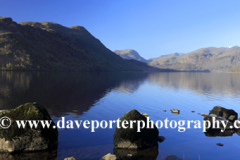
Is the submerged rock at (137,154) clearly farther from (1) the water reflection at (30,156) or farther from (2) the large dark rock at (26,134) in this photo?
(2) the large dark rock at (26,134)

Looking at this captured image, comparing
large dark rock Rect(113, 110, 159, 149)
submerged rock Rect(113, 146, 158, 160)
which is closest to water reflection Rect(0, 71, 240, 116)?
large dark rock Rect(113, 110, 159, 149)

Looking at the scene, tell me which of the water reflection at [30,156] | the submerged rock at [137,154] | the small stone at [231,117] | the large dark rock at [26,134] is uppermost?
the large dark rock at [26,134]

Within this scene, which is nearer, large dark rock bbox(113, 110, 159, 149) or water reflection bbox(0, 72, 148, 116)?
large dark rock bbox(113, 110, 159, 149)

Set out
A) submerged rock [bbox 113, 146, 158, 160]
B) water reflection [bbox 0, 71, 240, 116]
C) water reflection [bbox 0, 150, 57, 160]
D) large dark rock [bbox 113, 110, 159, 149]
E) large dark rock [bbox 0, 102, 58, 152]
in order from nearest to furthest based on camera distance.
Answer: water reflection [bbox 0, 150, 57, 160], submerged rock [bbox 113, 146, 158, 160], large dark rock [bbox 0, 102, 58, 152], large dark rock [bbox 113, 110, 159, 149], water reflection [bbox 0, 71, 240, 116]

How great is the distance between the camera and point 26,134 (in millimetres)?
13195

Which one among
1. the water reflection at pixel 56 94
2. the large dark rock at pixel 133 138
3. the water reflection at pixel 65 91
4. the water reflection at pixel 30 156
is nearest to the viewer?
the water reflection at pixel 30 156

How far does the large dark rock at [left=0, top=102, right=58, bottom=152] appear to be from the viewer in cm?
1298

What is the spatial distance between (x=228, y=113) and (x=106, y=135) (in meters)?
17.7

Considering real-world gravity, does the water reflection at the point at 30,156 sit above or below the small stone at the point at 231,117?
below

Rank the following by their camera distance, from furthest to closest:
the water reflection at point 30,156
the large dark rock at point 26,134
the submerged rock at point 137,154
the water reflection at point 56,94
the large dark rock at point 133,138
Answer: the water reflection at point 56,94, the large dark rock at point 133,138, the large dark rock at point 26,134, the submerged rock at point 137,154, the water reflection at point 30,156

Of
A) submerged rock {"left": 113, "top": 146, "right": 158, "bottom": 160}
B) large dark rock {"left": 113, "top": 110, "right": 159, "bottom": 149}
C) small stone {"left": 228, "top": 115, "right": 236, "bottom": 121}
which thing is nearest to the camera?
submerged rock {"left": 113, "top": 146, "right": 158, "bottom": 160}

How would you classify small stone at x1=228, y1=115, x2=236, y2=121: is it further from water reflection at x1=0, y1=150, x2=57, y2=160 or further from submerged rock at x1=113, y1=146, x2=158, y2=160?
water reflection at x1=0, y1=150, x2=57, y2=160

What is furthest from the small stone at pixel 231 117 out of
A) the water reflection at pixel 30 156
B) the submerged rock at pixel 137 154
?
the water reflection at pixel 30 156

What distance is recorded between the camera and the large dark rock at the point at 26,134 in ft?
42.6
